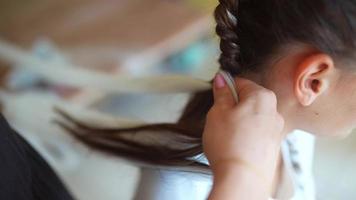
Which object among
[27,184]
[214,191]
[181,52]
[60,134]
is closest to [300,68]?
[214,191]

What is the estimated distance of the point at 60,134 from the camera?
1174 mm

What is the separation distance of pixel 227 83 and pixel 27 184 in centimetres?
24

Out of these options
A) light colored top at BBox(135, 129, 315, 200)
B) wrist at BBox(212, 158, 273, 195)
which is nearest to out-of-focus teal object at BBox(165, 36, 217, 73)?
light colored top at BBox(135, 129, 315, 200)

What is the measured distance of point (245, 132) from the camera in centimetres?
57

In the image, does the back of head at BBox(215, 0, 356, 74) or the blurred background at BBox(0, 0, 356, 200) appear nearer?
the back of head at BBox(215, 0, 356, 74)

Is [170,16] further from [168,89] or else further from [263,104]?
[263,104]

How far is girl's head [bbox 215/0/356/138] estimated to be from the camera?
57 cm

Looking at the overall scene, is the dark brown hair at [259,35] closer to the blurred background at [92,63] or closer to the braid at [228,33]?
the braid at [228,33]

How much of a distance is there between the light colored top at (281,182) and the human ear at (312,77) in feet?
0.48

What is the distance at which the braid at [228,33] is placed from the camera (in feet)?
2.06

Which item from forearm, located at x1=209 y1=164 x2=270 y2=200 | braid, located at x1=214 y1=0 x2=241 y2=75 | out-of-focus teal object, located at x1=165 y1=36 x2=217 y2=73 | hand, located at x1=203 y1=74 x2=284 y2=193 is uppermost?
braid, located at x1=214 y1=0 x2=241 y2=75

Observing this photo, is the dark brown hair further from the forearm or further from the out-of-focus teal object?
the out-of-focus teal object

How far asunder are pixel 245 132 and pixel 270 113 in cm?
4

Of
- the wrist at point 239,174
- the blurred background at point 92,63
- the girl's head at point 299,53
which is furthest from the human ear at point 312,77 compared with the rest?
the blurred background at point 92,63
